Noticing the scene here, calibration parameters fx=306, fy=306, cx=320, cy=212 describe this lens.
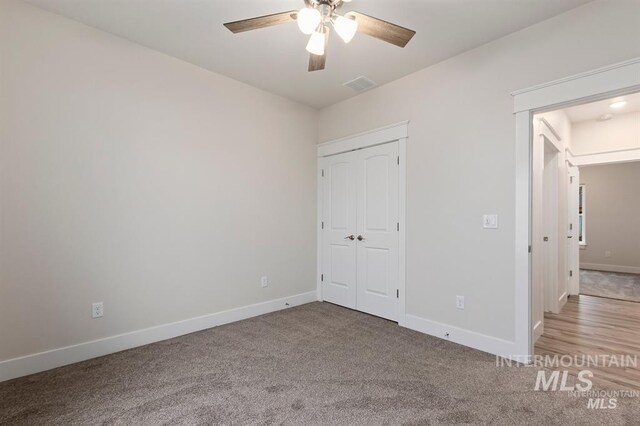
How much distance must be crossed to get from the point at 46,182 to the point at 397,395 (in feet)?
10.1

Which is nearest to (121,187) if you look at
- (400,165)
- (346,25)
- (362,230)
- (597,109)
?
(346,25)

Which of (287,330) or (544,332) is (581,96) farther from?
(287,330)

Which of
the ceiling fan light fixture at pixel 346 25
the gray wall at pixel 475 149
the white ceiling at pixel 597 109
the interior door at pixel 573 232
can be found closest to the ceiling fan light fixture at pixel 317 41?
the ceiling fan light fixture at pixel 346 25

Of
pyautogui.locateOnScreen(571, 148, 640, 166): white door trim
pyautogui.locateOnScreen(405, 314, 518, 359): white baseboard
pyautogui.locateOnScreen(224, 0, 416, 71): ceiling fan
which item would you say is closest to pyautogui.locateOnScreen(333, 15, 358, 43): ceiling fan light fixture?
pyautogui.locateOnScreen(224, 0, 416, 71): ceiling fan

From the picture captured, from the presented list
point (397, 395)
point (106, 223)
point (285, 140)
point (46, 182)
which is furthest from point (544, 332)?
point (46, 182)

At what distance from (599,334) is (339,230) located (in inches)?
119

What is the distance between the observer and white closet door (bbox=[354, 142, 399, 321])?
3.55 metres

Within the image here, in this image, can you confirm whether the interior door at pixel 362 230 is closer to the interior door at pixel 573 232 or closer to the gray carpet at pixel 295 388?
the gray carpet at pixel 295 388

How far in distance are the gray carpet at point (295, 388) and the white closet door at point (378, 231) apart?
2.35ft

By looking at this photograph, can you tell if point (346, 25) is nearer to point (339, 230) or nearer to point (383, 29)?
point (383, 29)

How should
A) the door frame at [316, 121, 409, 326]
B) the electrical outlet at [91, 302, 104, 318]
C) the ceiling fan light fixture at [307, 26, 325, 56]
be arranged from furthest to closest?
1. the door frame at [316, 121, 409, 326]
2. the electrical outlet at [91, 302, 104, 318]
3. the ceiling fan light fixture at [307, 26, 325, 56]

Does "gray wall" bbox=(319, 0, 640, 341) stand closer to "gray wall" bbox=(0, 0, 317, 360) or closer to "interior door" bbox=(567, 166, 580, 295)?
"gray wall" bbox=(0, 0, 317, 360)

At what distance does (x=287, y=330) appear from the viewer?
3.24 meters

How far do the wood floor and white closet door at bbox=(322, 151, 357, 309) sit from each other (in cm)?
212
